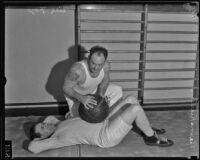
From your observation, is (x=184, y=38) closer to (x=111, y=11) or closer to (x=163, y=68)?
(x=163, y=68)

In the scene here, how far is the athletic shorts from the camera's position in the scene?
11.0ft

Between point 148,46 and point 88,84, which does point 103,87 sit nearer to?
point 88,84

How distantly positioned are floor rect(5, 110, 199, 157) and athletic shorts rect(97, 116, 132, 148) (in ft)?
0.29

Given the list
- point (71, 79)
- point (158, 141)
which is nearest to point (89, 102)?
point (71, 79)

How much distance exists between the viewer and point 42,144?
11.0 feet

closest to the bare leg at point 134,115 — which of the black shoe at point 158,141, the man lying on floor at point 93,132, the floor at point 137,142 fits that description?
the man lying on floor at point 93,132

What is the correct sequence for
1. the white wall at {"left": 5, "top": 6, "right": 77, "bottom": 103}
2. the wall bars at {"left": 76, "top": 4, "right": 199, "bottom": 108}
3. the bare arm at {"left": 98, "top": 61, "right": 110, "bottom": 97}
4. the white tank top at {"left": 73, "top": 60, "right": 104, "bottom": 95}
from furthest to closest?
the wall bars at {"left": 76, "top": 4, "right": 199, "bottom": 108} → the white wall at {"left": 5, "top": 6, "right": 77, "bottom": 103} → the bare arm at {"left": 98, "top": 61, "right": 110, "bottom": 97} → the white tank top at {"left": 73, "top": 60, "right": 104, "bottom": 95}

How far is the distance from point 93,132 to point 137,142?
1.96 ft

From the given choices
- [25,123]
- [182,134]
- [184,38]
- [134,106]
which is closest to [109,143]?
[134,106]

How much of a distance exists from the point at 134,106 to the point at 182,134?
98 cm

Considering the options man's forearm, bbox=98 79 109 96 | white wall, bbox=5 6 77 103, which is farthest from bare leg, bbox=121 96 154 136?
white wall, bbox=5 6 77 103

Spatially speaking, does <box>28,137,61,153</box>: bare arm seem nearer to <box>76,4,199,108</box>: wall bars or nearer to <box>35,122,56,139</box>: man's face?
<box>35,122,56,139</box>: man's face

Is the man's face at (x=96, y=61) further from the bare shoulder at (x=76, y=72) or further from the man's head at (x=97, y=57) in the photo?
the bare shoulder at (x=76, y=72)

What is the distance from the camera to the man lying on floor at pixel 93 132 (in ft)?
11.0
